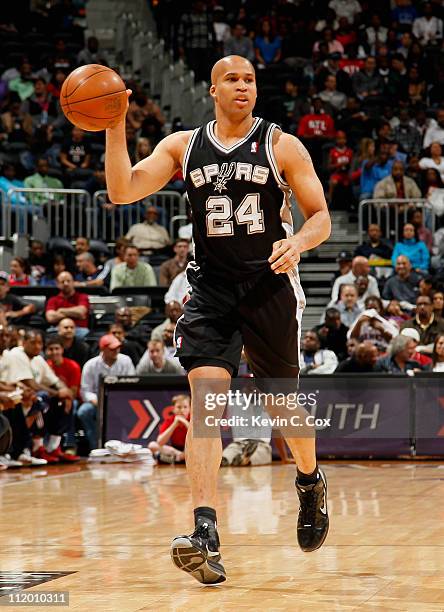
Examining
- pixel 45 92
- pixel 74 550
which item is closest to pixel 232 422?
pixel 74 550

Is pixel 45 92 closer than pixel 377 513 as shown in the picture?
No

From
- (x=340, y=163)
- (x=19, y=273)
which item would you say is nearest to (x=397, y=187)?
(x=340, y=163)

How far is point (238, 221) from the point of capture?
204 inches

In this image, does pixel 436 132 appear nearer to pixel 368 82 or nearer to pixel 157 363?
pixel 368 82

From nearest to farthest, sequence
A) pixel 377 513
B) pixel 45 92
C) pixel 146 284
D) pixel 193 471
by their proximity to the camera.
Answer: pixel 193 471 → pixel 377 513 → pixel 146 284 → pixel 45 92

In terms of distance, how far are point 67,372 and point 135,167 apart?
829cm

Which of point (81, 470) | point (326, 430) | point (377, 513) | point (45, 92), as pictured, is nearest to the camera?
point (377, 513)

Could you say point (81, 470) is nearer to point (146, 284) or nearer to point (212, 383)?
point (146, 284)

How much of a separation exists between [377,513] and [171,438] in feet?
16.9

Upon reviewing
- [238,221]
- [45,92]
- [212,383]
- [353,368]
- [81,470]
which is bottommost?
[81,470]

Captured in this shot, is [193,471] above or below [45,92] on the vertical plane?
below

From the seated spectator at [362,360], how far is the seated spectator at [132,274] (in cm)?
406

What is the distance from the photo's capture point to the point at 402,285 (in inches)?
603

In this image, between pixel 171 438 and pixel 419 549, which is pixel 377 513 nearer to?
pixel 419 549
